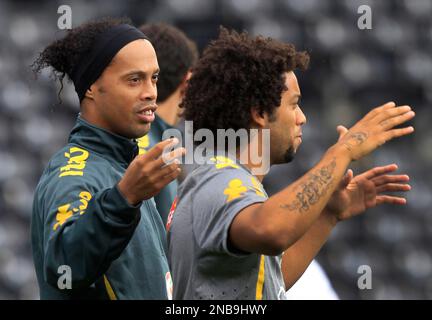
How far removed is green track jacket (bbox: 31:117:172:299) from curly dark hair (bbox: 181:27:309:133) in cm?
31

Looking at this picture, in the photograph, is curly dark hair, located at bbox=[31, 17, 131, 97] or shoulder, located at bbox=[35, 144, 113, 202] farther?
curly dark hair, located at bbox=[31, 17, 131, 97]

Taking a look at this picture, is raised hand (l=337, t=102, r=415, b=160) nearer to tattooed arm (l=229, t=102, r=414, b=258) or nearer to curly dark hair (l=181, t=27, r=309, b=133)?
tattooed arm (l=229, t=102, r=414, b=258)

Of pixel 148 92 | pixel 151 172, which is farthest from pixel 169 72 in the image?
pixel 151 172

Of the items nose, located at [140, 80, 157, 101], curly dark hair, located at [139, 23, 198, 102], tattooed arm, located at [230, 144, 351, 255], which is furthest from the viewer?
curly dark hair, located at [139, 23, 198, 102]

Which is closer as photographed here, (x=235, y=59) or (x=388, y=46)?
(x=235, y=59)

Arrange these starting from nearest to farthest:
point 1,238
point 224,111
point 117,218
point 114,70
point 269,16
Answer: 1. point 117,218
2. point 224,111
3. point 114,70
4. point 1,238
5. point 269,16

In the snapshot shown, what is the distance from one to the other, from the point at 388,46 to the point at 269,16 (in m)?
1.04

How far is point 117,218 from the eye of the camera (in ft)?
7.97

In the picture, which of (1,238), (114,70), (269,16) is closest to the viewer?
(114,70)

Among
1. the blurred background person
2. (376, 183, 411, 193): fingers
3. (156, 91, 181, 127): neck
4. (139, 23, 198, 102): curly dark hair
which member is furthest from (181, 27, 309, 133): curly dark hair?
(139, 23, 198, 102): curly dark hair

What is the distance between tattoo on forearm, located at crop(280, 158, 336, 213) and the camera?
235 centimetres

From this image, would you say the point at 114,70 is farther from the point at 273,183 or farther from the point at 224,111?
the point at 273,183
